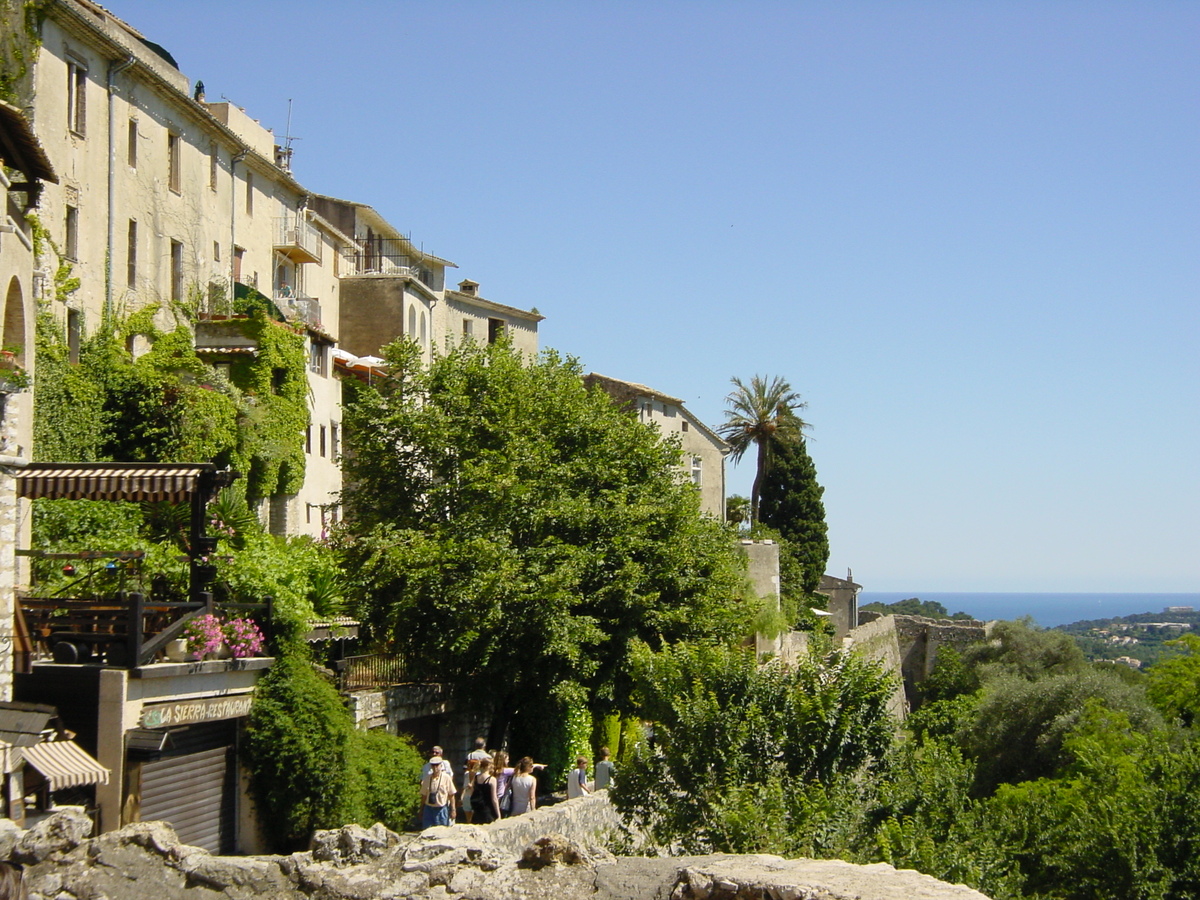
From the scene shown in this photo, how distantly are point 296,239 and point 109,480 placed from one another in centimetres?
2822

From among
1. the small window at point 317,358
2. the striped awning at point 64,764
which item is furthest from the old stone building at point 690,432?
the striped awning at point 64,764

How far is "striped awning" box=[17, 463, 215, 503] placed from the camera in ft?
57.5

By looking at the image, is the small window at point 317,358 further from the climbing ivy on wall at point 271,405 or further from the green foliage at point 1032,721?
the green foliage at point 1032,721

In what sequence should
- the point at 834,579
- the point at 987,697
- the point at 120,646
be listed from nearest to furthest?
1. the point at 120,646
2. the point at 987,697
3. the point at 834,579

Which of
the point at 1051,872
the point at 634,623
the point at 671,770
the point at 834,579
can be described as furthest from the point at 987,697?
the point at 834,579

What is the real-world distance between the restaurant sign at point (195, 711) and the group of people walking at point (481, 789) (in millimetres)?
2928

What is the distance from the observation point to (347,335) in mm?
50469

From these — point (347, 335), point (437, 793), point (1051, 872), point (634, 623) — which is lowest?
point (1051, 872)

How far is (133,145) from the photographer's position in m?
33.1

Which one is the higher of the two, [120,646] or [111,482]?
[111,482]

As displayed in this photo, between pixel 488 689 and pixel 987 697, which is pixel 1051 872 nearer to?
pixel 488 689

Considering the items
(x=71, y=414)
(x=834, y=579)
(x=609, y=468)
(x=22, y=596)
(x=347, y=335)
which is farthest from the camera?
(x=834, y=579)

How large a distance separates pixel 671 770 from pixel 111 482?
29.0 feet

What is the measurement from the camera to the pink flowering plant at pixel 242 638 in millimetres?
19375
